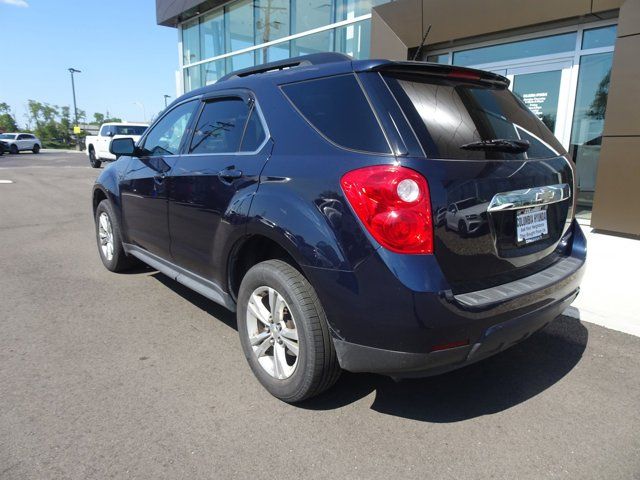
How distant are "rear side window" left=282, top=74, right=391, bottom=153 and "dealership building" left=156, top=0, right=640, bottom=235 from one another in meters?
5.91

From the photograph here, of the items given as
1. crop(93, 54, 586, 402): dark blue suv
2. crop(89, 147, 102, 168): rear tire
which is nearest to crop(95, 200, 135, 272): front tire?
crop(93, 54, 586, 402): dark blue suv

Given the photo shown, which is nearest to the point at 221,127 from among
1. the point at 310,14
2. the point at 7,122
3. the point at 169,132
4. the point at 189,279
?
the point at 169,132

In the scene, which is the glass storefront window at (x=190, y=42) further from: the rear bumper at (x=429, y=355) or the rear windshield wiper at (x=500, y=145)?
the rear bumper at (x=429, y=355)

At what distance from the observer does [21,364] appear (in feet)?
9.83

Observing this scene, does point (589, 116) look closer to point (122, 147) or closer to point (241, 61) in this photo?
point (122, 147)

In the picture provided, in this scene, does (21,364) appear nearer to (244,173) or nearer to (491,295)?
(244,173)

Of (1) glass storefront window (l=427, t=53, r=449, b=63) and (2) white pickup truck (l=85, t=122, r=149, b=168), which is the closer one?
(1) glass storefront window (l=427, t=53, r=449, b=63)

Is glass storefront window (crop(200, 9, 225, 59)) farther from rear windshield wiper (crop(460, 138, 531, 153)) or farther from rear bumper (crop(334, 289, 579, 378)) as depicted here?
rear bumper (crop(334, 289, 579, 378))

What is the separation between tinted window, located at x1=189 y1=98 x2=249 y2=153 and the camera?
3027 millimetres

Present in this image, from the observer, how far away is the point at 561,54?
771 cm

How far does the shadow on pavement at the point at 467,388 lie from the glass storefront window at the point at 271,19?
12.6m

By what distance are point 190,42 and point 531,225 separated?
19508 millimetres

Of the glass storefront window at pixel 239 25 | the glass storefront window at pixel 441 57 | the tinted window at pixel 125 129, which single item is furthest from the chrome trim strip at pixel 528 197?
the tinted window at pixel 125 129

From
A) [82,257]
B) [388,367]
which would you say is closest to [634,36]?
[388,367]
